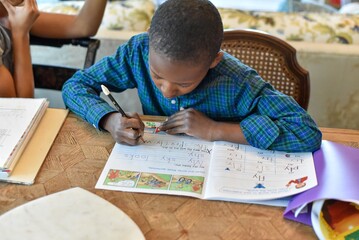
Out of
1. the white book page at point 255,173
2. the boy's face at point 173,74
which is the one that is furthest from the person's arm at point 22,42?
the white book page at point 255,173

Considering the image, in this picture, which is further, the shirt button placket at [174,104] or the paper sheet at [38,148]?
the shirt button placket at [174,104]

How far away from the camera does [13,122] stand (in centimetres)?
109

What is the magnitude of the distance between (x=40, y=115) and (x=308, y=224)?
0.68 metres

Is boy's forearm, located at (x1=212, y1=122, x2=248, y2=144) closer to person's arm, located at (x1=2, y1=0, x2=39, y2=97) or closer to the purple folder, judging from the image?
the purple folder

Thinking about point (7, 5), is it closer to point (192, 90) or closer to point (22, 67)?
point (22, 67)

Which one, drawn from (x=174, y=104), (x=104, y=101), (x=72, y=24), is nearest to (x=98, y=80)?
(x=104, y=101)

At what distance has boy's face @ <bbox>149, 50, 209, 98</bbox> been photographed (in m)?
0.97

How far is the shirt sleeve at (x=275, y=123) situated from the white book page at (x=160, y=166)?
4.5 inches

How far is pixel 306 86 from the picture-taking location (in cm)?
144

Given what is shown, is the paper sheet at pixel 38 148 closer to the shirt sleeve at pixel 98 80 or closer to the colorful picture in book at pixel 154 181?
the shirt sleeve at pixel 98 80

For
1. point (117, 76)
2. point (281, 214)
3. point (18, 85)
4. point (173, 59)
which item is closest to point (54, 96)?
point (18, 85)

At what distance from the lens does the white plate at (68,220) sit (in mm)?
794

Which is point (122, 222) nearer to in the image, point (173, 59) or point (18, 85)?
point (173, 59)

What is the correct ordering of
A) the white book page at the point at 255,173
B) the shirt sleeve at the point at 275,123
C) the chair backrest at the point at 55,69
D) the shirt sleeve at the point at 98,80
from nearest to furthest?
the white book page at the point at 255,173
the shirt sleeve at the point at 275,123
the shirt sleeve at the point at 98,80
the chair backrest at the point at 55,69
